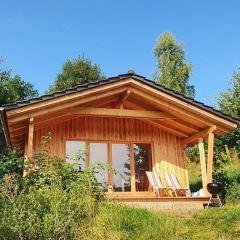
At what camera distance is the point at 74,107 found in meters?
12.9

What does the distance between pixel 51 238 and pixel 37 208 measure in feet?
2.01

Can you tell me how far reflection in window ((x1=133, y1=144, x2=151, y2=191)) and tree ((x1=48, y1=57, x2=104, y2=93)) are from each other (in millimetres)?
18012

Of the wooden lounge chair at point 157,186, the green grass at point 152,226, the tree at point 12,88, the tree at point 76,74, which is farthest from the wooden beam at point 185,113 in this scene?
the tree at point 12,88

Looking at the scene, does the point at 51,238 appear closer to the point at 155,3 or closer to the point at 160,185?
the point at 160,185

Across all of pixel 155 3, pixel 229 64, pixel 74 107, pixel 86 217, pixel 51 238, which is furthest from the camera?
pixel 229 64

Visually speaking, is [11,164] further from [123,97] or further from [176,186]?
[176,186]

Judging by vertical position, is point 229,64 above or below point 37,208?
above

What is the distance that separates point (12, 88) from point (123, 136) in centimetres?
2035

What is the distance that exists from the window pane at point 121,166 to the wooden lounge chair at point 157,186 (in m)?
0.70

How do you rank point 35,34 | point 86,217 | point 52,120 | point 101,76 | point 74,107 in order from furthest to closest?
point 101,76 < point 35,34 < point 52,120 < point 74,107 < point 86,217

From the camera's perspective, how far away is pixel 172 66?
37156mm

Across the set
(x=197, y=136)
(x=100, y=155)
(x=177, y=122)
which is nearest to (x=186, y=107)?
(x=177, y=122)

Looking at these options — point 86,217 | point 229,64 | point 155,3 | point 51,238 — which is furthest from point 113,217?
point 229,64

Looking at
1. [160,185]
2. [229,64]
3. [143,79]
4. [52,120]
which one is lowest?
[160,185]
